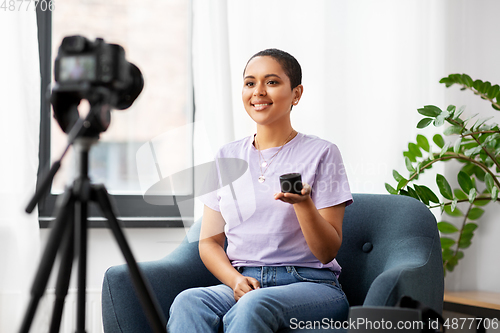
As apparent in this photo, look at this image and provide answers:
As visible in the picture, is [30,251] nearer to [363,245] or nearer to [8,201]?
[8,201]

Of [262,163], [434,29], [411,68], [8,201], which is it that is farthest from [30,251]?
[434,29]

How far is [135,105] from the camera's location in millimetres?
1949

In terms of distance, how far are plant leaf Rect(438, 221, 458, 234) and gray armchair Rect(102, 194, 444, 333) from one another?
655 millimetres

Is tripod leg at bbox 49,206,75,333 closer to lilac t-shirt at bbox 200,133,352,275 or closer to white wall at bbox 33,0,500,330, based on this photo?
lilac t-shirt at bbox 200,133,352,275

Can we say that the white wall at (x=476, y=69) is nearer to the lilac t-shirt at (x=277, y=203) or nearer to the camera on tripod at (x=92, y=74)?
the lilac t-shirt at (x=277, y=203)

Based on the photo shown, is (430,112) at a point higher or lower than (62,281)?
higher

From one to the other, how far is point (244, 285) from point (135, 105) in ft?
3.69

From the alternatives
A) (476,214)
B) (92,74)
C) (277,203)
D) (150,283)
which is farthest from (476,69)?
(92,74)

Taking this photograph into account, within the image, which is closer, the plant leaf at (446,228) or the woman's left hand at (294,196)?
the woman's left hand at (294,196)

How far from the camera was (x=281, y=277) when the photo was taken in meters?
1.15

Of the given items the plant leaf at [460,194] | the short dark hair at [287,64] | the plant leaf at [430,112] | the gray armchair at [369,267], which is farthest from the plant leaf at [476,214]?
the short dark hair at [287,64]

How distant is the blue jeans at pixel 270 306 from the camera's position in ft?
3.23

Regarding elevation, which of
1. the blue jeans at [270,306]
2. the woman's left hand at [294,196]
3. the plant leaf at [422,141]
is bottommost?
the blue jeans at [270,306]

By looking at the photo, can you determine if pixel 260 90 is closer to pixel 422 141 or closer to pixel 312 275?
pixel 312 275
